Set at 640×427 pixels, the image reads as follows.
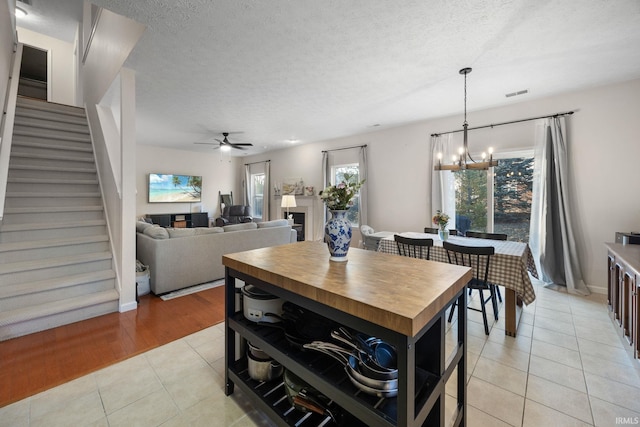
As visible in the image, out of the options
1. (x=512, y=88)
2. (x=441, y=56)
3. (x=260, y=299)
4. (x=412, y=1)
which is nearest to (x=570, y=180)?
(x=512, y=88)

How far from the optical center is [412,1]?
186 cm

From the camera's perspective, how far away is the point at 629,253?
216cm

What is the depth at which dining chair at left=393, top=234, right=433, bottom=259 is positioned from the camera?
266 centimetres

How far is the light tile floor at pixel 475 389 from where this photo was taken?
1.45m

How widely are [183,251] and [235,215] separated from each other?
468 cm

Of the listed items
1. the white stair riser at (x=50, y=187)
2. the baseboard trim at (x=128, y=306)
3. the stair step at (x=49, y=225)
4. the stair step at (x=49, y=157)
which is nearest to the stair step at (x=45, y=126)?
the stair step at (x=49, y=157)

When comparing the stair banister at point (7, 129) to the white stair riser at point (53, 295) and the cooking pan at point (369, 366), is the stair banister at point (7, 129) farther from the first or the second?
the cooking pan at point (369, 366)

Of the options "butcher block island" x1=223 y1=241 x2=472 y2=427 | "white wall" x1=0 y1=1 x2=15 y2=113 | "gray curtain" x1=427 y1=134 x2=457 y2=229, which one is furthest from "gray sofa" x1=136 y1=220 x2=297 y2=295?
"gray curtain" x1=427 y1=134 x2=457 y2=229

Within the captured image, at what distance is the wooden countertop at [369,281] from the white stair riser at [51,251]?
2.59 meters

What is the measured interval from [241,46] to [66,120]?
3867mm

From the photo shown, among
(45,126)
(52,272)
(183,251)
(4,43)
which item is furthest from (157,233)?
(45,126)

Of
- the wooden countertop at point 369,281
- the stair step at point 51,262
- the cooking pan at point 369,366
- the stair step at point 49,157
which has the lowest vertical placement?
the cooking pan at point 369,366

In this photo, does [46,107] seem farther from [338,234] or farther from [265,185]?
[338,234]

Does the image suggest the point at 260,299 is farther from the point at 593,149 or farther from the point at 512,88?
the point at 593,149
